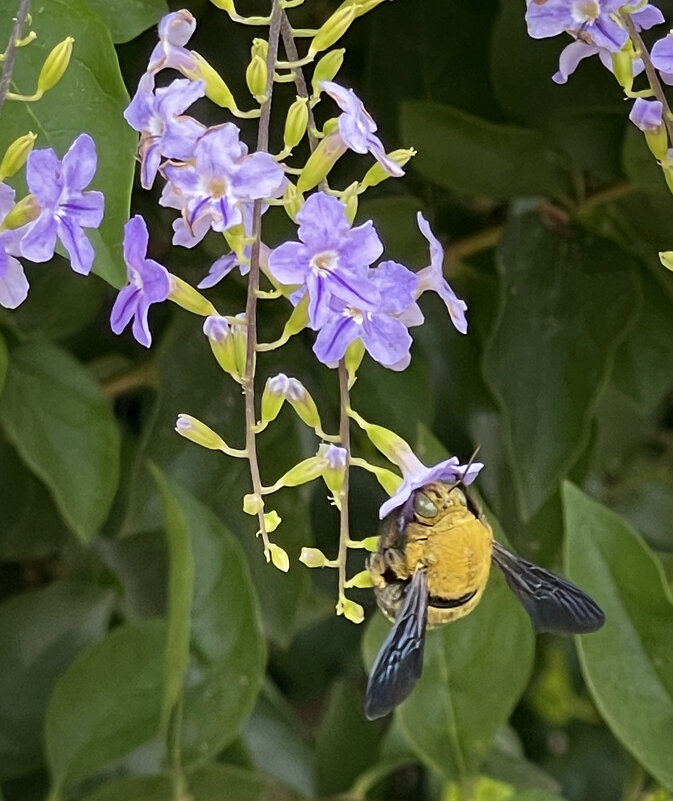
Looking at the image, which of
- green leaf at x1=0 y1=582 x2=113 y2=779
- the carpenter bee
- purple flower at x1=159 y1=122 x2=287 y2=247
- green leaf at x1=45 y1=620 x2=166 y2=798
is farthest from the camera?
green leaf at x1=0 y1=582 x2=113 y2=779

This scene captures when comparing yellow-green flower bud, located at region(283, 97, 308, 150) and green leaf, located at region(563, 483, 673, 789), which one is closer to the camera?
yellow-green flower bud, located at region(283, 97, 308, 150)

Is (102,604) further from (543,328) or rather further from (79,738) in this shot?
(543,328)

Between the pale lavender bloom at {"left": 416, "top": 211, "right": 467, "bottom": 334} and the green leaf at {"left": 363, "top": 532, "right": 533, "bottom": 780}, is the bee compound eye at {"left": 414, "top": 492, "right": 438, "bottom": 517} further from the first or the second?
the green leaf at {"left": 363, "top": 532, "right": 533, "bottom": 780}

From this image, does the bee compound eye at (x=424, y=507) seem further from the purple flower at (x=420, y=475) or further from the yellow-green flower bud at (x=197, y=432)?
the yellow-green flower bud at (x=197, y=432)

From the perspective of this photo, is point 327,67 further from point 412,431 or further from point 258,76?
point 412,431

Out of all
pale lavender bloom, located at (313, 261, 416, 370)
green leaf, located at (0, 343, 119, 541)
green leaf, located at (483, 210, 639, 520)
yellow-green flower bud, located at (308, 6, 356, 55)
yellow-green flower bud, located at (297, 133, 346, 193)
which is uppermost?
yellow-green flower bud, located at (308, 6, 356, 55)

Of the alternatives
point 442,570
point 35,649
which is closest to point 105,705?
point 35,649

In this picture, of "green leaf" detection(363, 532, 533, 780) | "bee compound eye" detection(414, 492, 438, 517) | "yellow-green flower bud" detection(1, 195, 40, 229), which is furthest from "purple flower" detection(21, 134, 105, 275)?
"green leaf" detection(363, 532, 533, 780)
